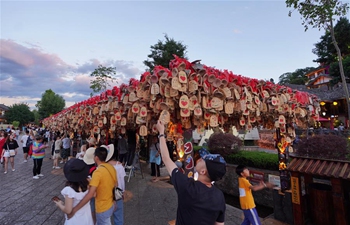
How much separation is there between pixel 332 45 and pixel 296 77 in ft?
87.5

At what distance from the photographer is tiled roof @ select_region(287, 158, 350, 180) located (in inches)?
132

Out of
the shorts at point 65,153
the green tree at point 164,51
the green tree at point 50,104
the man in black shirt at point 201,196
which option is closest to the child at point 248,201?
the man in black shirt at point 201,196

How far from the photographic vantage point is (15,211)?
4.44m

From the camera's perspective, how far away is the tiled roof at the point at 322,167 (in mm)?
3364

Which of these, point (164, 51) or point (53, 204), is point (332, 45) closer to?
point (164, 51)

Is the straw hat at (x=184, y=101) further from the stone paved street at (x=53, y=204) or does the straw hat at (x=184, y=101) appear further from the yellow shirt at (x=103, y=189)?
the stone paved street at (x=53, y=204)

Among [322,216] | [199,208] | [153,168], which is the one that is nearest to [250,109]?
[199,208]

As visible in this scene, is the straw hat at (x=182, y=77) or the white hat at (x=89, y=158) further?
the white hat at (x=89, y=158)

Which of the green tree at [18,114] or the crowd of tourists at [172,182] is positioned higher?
the green tree at [18,114]

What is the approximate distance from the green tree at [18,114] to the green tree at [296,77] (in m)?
67.7

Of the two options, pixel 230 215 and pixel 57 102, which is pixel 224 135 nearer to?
pixel 230 215

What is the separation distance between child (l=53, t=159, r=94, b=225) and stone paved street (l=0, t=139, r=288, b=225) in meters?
2.14

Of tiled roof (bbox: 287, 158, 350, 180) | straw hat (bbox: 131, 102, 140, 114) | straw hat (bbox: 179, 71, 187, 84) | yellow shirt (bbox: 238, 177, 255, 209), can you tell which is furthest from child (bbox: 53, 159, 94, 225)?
tiled roof (bbox: 287, 158, 350, 180)

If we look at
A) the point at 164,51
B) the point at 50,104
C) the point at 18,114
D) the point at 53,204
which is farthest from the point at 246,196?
the point at 18,114
